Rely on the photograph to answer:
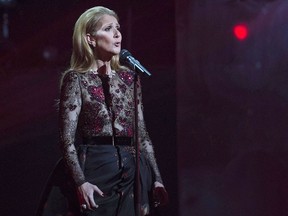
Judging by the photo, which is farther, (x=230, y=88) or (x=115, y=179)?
(x=230, y=88)

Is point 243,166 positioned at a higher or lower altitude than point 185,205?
higher

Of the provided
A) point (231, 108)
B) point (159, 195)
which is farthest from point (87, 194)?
point (231, 108)

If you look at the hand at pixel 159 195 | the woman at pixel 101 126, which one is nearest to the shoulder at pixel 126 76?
the woman at pixel 101 126

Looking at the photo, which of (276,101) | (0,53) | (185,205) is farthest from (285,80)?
(0,53)

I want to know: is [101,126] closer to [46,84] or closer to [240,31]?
[46,84]

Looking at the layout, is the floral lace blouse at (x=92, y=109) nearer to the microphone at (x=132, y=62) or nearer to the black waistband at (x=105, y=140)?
the black waistband at (x=105, y=140)

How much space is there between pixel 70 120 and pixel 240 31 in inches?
57.4

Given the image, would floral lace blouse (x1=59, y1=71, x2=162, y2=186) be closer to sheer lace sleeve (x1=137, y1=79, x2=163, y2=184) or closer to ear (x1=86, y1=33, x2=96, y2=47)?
sheer lace sleeve (x1=137, y1=79, x2=163, y2=184)

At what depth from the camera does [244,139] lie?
3383 millimetres

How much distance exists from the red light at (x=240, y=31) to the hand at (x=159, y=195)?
1298 mm

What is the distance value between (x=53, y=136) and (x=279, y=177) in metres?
1.40

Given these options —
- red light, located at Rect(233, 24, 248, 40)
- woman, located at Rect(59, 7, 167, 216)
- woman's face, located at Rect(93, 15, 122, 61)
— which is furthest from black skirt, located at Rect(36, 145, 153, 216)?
red light, located at Rect(233, 24, 248, 40)

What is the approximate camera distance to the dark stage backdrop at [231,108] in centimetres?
336

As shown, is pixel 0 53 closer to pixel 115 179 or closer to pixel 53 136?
pixel 53 136
